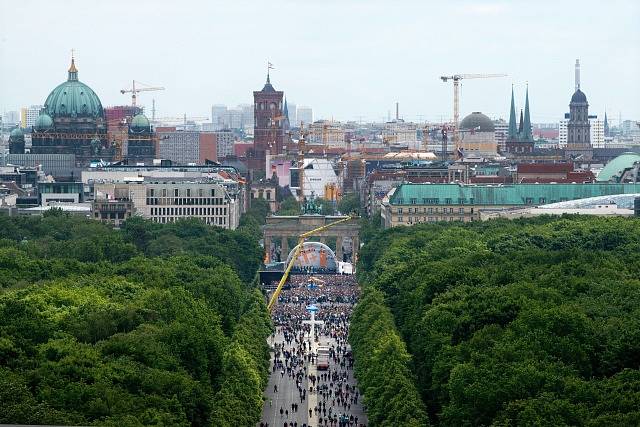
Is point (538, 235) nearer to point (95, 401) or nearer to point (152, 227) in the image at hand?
point (152, 227)

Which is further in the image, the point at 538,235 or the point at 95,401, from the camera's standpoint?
the point at 538,235

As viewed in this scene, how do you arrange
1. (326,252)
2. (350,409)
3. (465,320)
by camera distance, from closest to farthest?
(465,320)
(350,409)
(326,252)

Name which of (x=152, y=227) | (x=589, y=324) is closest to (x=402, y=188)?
(x=152, y=227)

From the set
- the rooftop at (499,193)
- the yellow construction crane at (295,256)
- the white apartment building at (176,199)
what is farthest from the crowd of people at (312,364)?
the rooftop at (499,193)

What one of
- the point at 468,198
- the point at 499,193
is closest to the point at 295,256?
the point at 468,198

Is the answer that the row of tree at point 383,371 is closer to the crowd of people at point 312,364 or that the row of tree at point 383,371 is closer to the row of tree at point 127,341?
the crowd of people at point 312,364

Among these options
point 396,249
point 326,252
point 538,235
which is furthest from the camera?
point 326,252

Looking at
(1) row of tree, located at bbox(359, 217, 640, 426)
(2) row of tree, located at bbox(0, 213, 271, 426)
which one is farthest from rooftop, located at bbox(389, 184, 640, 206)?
(1) row of tree, located at bbox(359, 217, 640, 426)
